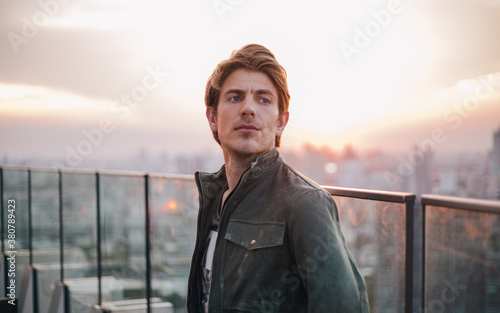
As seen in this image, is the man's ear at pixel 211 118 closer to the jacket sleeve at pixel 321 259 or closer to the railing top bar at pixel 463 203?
the jacket sleeve at pixel 321 259

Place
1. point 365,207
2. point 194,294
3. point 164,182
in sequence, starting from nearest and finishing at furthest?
1. point 365,207
2. point 194,294
3. point 164,182

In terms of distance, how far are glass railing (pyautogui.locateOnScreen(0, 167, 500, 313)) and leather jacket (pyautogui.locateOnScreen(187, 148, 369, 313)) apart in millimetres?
290

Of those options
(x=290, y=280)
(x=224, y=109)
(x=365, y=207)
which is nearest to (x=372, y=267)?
(x=365, y=207)

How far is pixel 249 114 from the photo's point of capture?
1762 mm

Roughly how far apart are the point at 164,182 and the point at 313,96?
1.18 metres

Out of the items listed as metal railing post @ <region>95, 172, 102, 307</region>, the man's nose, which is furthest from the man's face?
metal railing post @ <region>95, 172, 102, 307</region>

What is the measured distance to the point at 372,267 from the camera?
1831 mm

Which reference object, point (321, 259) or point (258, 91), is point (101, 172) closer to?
point (258, 91)

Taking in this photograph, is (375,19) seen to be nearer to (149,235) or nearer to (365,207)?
(365,207)

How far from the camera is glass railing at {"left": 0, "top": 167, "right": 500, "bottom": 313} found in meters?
1.41

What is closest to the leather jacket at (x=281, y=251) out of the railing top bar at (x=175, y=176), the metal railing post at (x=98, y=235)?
the railing top bar at (x=175, y=176)

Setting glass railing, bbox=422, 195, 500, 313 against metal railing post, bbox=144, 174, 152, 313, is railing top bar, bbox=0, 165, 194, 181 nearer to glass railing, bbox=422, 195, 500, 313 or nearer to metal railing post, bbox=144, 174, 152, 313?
metal railing post, bbox=144, 174, 152, 313

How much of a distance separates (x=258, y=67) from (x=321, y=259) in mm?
798

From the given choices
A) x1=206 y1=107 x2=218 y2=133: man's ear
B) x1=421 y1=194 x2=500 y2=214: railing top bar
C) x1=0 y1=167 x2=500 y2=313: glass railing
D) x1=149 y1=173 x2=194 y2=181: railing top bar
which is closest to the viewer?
x1=421 y1=194 x2=500 y2=214: railing top bar
